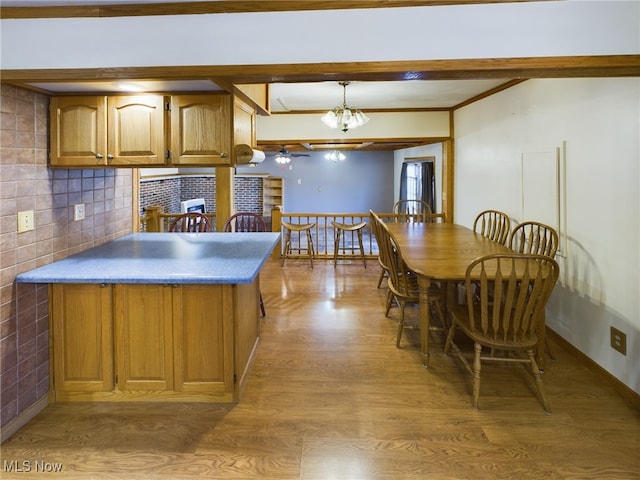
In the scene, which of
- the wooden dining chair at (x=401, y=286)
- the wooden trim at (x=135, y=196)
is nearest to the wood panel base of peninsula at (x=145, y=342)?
the wooden trim at (x=135, y=196)

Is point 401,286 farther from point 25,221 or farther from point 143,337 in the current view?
point 25,221

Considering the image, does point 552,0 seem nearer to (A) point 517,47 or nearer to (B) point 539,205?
(A) point 517,47

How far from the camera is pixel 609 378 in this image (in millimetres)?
2594

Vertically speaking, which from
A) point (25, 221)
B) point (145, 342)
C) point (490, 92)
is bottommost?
point (145, 342)

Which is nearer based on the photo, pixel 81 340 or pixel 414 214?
pixel 81 340

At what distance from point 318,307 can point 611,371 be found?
240cm

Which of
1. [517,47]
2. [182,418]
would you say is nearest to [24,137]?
[182,418]

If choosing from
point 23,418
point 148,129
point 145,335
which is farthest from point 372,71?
point 23,418

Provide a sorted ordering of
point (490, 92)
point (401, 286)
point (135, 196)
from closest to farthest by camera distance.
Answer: point (401, 286)
point (135, 196)
point (490, 92)

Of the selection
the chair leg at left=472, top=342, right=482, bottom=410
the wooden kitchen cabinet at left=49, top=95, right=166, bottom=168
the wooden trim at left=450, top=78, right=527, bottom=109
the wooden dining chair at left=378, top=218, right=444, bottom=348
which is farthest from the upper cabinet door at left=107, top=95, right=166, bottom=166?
the wooden trim at left=450, top=78, right=527, bottom=109

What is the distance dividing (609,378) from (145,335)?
2.80 meters

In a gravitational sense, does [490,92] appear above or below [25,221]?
above

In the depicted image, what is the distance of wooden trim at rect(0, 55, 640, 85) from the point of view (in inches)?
70.8

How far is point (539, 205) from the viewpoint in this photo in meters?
3.56
